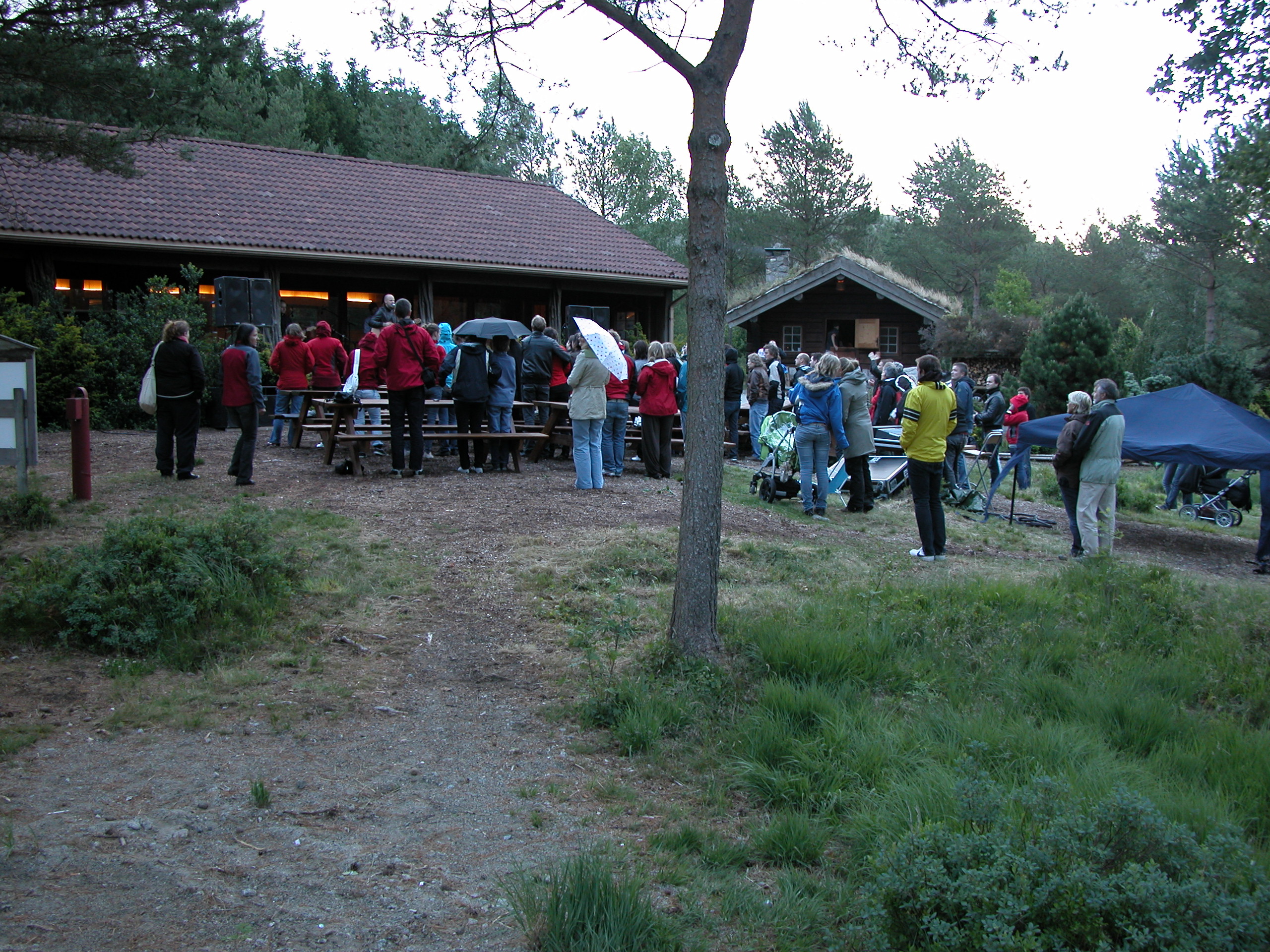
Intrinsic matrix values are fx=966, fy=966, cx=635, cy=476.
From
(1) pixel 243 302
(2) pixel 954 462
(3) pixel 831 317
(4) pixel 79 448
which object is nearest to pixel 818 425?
(2) pixel 954 462

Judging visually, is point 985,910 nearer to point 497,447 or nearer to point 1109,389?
point 1109,389

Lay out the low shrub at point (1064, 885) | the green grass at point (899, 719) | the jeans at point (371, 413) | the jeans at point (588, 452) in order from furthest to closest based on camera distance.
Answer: the jeans at point (371, 413) < the jeans at point (588, 452) < the green grass at point (899, 719) < the low shrub at point (1064, 885)

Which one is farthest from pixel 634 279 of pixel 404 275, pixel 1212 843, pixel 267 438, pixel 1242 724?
pixel 1212 843

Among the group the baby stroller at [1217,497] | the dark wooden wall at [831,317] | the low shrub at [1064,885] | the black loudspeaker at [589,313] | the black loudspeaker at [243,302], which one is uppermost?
the dark wooden wall at [831,317]

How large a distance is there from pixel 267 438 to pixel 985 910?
1405cm

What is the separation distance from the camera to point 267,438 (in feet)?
49.3

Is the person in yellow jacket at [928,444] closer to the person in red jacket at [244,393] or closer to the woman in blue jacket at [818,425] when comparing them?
the woman in blue jacket at [818,425]

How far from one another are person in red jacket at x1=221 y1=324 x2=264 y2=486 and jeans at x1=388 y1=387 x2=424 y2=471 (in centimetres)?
148

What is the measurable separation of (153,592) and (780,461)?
317 inches

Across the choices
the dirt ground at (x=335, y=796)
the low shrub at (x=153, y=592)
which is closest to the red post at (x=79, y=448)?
the dirt ground at (x=335, y=796)

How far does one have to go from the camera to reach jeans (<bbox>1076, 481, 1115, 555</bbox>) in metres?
9.95

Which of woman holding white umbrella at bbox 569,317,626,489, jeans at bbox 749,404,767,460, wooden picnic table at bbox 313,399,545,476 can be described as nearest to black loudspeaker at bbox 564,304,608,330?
jeans at bbox 749,404,767,460

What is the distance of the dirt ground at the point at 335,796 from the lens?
3215 millimetres

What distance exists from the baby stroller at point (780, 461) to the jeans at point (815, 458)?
336mm
